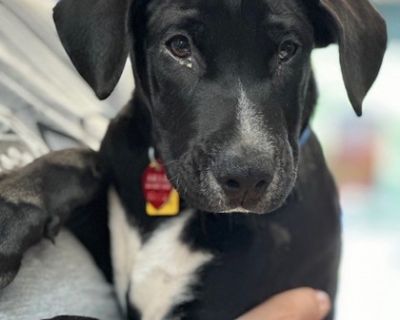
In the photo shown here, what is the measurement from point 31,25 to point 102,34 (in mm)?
370

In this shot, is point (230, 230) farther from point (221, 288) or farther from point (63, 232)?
point (63, 232)

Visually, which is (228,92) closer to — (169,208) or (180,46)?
(180,46)

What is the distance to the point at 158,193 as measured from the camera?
1.53 m

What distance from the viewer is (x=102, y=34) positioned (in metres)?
1.37

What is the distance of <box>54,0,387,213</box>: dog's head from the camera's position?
1310 millimetres

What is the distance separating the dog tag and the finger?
25cm

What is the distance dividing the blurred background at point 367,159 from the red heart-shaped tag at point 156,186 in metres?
1.65

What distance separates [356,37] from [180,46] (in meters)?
0.31

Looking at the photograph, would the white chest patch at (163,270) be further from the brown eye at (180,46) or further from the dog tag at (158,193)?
the brown eye at (180,46)

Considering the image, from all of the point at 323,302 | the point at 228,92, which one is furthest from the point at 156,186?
the point at 323,302

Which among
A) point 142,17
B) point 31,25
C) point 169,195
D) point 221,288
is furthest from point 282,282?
point 31,25

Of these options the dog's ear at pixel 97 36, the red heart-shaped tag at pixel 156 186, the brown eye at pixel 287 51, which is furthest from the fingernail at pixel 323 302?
the dog's ear at pixel 97 36

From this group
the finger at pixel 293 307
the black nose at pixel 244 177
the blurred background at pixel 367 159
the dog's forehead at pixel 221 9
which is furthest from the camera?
the blurred background at pixel 367 159

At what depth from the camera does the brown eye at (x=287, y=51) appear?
1.41 meters
